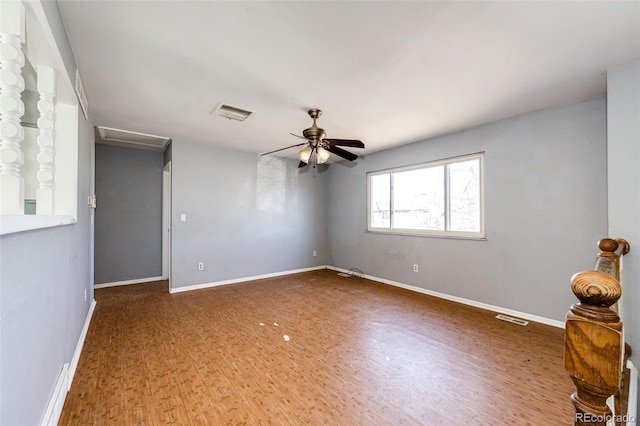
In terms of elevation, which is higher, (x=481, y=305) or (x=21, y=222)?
(x=21, y=222)

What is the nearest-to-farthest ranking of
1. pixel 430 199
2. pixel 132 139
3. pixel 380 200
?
pixel 430 199
pixel 132 139
pixel 380 200

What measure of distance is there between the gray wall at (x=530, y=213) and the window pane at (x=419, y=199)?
26cm

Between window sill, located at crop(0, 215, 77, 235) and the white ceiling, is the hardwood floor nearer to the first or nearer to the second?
window sill, located at crop(0, 215, 77, 235)

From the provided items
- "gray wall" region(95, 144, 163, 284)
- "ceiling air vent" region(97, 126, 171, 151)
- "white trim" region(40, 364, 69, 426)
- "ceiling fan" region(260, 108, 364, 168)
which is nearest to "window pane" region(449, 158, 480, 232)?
"ceiling fan" region(260, 108, 364, 168)

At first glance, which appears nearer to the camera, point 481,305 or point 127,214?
point 481,305

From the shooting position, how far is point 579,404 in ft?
2.18

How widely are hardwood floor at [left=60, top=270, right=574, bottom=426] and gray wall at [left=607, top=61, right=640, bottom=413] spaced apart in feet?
2.36

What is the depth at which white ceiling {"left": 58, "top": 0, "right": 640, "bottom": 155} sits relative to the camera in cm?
164

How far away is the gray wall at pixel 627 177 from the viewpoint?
2039mm

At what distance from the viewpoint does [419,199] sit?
451 cm

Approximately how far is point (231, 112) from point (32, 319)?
2592 mm

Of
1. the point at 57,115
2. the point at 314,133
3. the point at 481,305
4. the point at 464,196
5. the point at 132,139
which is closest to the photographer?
the point at 57,115

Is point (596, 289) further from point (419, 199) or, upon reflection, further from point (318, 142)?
point (419, 199)

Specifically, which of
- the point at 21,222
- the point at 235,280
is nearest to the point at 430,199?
the point at 235,280
